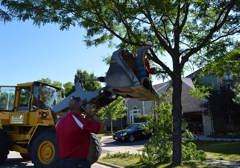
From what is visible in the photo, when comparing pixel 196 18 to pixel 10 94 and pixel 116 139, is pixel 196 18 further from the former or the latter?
pixel 116 139

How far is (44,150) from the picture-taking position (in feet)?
Answer: 42.9

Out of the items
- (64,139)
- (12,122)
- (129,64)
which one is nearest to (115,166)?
(12,122)

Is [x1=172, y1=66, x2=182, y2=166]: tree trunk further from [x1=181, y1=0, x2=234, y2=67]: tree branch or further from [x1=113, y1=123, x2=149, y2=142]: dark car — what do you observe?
[x1=113, y1=123, x2=149, y2=142]: dark car

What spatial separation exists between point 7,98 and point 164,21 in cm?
660

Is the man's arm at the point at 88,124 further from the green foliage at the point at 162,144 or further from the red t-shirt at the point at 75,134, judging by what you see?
the green foliage at the point at 162,144

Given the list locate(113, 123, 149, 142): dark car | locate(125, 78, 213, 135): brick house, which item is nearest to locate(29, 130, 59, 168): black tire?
locate(125, 78, 213, 135): brick house

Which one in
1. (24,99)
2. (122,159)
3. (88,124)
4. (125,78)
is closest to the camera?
(88,124)

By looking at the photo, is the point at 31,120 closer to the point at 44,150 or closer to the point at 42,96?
the point at 42,96

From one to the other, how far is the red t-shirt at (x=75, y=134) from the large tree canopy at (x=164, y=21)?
6.75 meters

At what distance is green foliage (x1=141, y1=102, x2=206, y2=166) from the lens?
1452 cm

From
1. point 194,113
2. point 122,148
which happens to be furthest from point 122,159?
point 194,113

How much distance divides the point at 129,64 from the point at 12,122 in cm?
821

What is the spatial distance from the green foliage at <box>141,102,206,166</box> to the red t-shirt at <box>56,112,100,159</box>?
8368mm

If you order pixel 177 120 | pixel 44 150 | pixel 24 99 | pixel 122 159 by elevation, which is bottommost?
pixel 122 159
